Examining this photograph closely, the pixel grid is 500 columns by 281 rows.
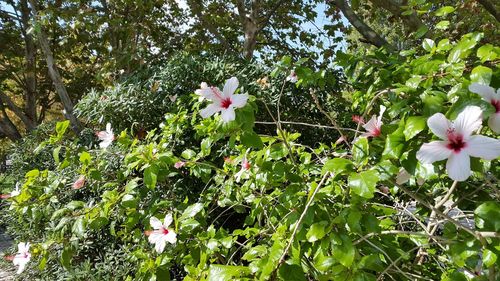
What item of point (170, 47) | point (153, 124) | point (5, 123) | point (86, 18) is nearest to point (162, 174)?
point (153, 124)

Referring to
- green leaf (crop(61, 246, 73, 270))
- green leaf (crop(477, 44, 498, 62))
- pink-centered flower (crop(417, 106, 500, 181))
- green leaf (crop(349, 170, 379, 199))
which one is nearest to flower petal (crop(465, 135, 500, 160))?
pink-centered flower (crop(417, 106, 500, 181))

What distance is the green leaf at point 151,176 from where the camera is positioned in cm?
175

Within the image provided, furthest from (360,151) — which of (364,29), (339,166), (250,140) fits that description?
(364,29)

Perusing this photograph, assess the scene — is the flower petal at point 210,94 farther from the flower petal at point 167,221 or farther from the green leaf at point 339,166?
the flower petal at point 167,221

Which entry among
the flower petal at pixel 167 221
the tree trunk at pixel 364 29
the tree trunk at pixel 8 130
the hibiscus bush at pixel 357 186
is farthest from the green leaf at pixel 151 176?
the tree trunk at pixel 8 130

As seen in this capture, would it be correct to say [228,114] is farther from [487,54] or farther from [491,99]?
[487,54]

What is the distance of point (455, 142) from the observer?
92 cm

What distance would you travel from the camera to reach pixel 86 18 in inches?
223

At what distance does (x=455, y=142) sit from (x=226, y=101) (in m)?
0.69

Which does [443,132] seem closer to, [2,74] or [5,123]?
[5,123]

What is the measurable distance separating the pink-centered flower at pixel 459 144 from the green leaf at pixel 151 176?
3.81 ft

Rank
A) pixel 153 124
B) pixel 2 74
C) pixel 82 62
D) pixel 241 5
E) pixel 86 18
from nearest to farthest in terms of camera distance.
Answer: pixel 153 124 → pixel 86 18 → pixel 241 5 → pixel 2 74 → pixel 82 62

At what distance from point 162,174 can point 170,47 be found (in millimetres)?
5222

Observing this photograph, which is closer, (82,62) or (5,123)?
(5,123)
